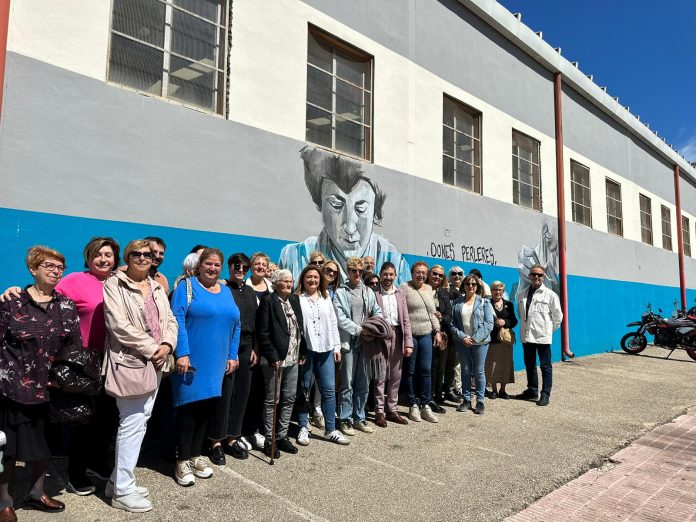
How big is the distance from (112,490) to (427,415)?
3322mm

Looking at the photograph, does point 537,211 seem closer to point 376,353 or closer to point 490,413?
point 490,413

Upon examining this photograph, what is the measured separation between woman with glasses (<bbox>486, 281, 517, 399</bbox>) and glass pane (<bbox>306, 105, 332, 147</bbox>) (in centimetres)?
306

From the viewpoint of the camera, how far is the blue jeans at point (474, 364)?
5961 mm

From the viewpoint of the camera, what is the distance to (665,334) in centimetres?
1254

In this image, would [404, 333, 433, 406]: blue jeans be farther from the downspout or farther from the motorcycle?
the motorcycle

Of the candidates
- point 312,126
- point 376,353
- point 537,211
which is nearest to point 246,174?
point 312,126

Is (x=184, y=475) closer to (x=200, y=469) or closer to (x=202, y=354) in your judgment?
(x=200, y=469)

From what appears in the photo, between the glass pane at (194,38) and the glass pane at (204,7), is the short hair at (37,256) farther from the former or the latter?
the glass pane at (204,7)

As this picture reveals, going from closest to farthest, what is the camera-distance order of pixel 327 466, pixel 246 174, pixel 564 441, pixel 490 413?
pixel 327 466 < pixel 564 441 < pixel 246 174 < pixel 490 413

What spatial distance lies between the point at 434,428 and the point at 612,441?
5.85ft

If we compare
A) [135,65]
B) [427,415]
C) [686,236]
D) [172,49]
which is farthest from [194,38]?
[686,236]

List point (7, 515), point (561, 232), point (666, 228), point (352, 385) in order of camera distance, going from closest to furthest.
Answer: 1. point (7, 515)
2. point (352, 385)
3. point (561, 232)
4. point (666, 228)

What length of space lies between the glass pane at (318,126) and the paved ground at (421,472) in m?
3.77

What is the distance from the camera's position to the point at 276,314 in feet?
13.8
